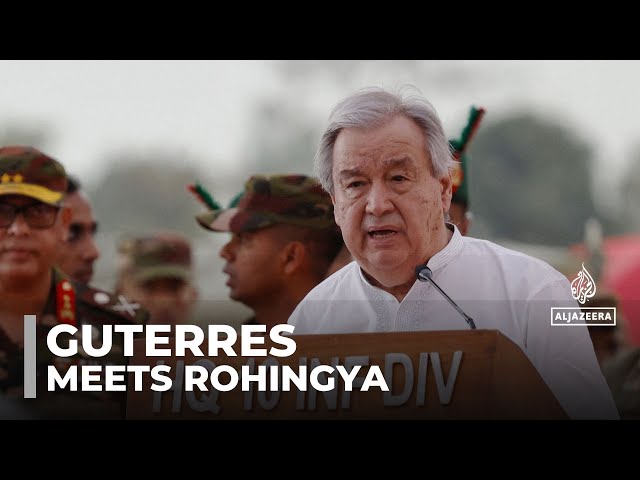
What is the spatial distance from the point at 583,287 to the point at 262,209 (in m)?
1.24

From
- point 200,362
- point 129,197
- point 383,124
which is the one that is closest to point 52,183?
point 129,197

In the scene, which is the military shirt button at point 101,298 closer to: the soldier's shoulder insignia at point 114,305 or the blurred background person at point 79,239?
the soldier's shoulder insignia at point 114,305

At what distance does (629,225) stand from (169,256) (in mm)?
2021

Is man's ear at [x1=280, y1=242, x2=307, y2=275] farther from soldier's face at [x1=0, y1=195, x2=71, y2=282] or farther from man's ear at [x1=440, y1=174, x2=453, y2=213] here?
soldier's face at [x1=0, y1=195, x2=71, y2=282]

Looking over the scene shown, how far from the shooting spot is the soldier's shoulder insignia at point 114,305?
4.41 metres

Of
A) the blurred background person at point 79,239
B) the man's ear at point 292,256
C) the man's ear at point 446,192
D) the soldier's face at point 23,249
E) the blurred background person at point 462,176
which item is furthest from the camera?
the blurred background person at point 79,239

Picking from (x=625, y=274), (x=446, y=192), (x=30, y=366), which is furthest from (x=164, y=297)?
(x=625, y=274)

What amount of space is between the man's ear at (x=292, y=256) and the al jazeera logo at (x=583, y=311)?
0.97 m

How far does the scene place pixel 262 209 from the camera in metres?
4.68

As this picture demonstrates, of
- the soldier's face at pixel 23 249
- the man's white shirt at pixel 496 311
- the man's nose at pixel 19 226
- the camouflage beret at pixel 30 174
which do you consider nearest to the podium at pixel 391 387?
the man's white shirt at pixel 496 311

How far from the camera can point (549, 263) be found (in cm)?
436

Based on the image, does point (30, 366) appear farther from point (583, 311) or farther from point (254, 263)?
point (583, 311)

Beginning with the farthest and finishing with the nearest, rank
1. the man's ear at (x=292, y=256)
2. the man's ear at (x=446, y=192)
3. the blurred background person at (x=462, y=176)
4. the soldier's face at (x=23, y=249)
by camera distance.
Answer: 1. the man's ear at (x=292, y=256)
2. the soldier's face at (x=23, y=249)
3. the blurred background person at (x=462, y=176)
4. the man's ear at (x=446, y=192)

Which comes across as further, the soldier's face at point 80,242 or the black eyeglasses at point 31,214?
the soldier's face at point 80,242
